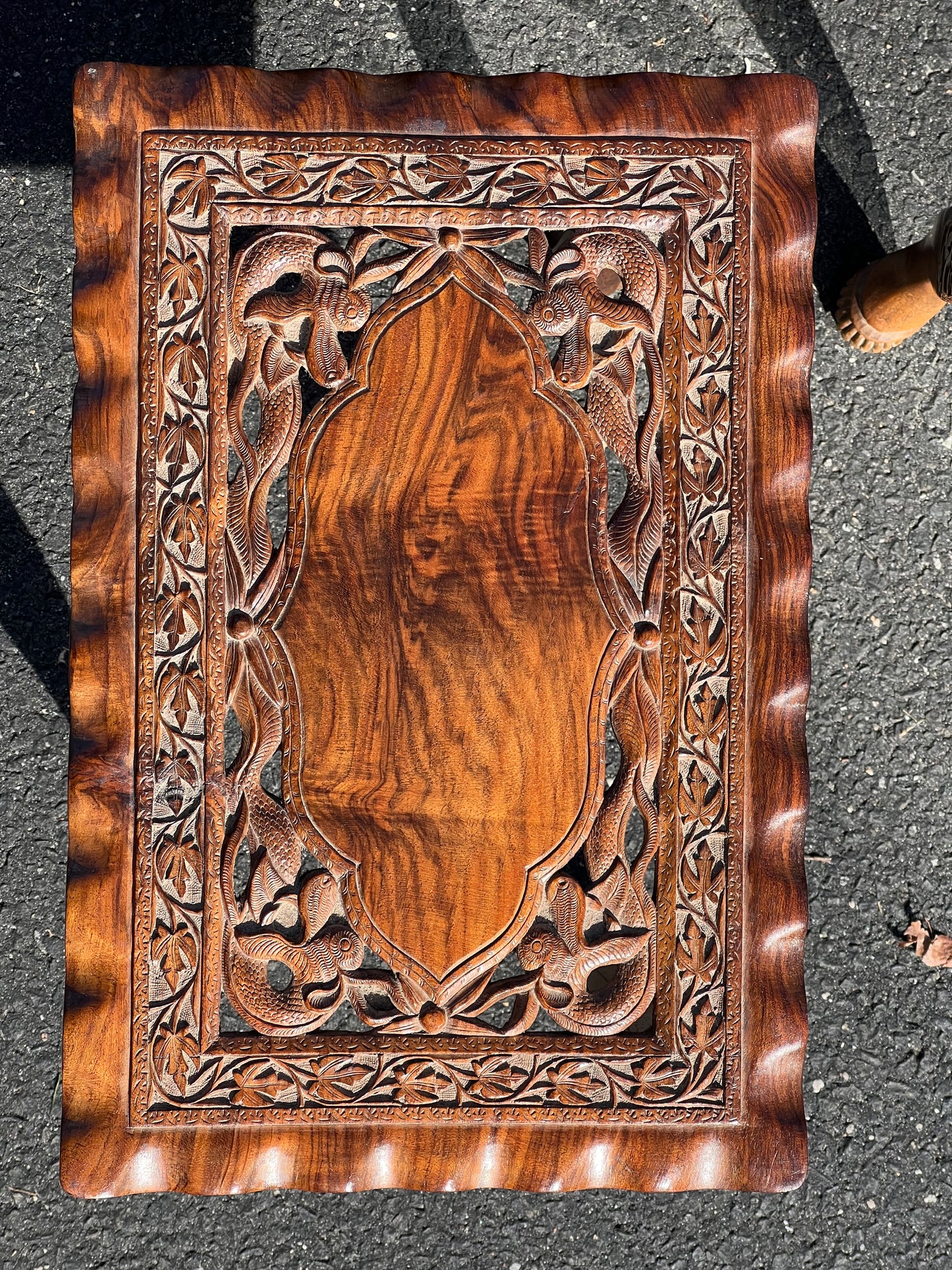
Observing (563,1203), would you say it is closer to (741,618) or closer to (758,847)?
(758,847)

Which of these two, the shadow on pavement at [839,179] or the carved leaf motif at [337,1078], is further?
the shadow on pavement at [839,179]

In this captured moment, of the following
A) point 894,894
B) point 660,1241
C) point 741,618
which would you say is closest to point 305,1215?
point 660,1241

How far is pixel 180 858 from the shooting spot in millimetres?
1055

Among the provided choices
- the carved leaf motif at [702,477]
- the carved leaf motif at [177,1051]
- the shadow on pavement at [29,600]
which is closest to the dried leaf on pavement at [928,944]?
the carved leaf motif at [702,477]

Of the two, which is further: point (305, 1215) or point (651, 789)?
point (305, 1215)

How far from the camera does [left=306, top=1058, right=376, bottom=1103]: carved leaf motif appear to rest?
1049 millimetres

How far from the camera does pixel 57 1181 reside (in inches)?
62.5

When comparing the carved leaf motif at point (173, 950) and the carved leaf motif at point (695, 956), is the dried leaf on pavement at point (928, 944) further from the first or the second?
the carved leaf motif at point (173, 950)

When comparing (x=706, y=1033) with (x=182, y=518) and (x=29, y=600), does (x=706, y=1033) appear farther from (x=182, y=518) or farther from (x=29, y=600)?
(x=29, y=600)

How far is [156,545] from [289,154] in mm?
498

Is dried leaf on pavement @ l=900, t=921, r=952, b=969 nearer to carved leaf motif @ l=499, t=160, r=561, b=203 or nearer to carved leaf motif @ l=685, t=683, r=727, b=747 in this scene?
carved leaf motif @ l=685, t=683, r=727, b=747

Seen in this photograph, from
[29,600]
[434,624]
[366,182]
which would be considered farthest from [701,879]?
[29,600]

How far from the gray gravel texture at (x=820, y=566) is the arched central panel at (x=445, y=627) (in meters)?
0.81

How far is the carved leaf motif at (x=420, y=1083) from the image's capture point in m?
1.05
